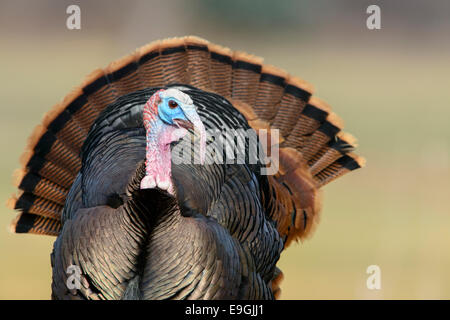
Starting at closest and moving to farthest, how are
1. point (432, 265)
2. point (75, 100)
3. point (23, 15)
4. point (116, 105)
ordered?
1. point (116, 105)
2. point (75, 100)
3. point (432, 265)
4. point (23, 15)

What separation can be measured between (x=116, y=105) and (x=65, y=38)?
687 centimetres

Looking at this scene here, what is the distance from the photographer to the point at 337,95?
859 centimetres

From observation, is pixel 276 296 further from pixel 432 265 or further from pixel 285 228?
pixel 432 265

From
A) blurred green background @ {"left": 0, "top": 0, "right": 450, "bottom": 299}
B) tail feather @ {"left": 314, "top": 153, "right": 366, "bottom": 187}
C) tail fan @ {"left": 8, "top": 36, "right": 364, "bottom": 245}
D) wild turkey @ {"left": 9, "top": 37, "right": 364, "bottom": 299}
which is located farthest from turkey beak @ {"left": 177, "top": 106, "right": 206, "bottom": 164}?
blurred green background @ {"left": 0, "top": 0, "right": 450, "bottom": 299}

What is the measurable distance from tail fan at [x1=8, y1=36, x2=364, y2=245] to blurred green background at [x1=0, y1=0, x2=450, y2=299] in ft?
3.17

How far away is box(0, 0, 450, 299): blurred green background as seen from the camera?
17.3 feet

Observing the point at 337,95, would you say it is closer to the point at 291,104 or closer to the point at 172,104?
the point at 291,104

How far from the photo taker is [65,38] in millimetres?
10039

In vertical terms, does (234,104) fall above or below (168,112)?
above

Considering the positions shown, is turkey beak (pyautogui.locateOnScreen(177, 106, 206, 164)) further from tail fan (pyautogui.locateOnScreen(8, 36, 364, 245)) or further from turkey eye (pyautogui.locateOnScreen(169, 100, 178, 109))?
tail fan (pyautogui.locateOnScreen(8, 36, 364, 245))

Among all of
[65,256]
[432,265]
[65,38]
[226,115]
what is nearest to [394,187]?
[432,265]

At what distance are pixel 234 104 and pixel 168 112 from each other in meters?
1.27

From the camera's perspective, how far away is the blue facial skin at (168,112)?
109 inches

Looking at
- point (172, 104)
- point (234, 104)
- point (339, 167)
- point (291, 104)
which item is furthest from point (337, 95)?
point (172, 104)
